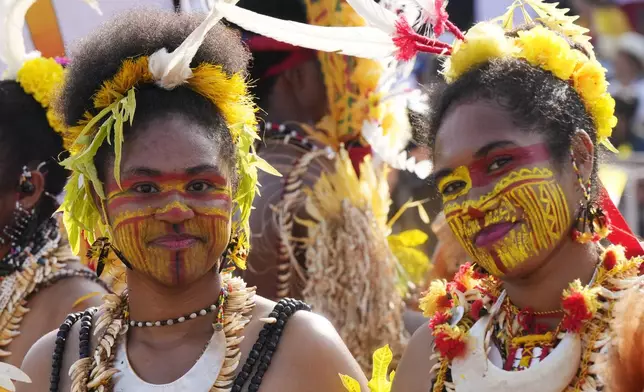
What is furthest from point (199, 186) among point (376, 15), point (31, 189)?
point (31, 189)

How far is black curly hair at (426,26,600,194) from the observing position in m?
3.21

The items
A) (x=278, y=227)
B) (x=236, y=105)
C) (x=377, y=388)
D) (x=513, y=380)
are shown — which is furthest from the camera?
(x=278, y=227)

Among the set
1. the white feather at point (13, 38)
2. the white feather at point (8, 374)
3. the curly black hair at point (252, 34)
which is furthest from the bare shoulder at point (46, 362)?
the curly black hair at point (252, 34)

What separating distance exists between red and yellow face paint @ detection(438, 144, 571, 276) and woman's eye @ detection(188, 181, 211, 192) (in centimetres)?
81

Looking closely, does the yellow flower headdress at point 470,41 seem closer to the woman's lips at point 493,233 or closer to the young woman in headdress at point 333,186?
the woman's lips at point 493,233

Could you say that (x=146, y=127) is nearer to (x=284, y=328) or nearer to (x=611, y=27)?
(x=284, y=328)

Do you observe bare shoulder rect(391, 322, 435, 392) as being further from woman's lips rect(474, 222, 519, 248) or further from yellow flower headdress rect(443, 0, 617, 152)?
yellow flower headdress rect(443, 0, 617, 152)

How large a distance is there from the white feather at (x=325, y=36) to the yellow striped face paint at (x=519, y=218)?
2.14ft

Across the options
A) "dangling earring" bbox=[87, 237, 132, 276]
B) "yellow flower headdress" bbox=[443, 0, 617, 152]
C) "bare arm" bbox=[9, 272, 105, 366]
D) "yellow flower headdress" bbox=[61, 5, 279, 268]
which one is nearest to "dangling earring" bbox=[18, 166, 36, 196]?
"bare arm" bbox=[9, 272, 105, 366]

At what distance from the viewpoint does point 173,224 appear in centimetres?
346

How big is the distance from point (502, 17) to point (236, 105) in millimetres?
905

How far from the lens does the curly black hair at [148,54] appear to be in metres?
3.58

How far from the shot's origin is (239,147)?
12.3 ft

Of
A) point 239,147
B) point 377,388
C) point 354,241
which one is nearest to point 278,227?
point 354,241
